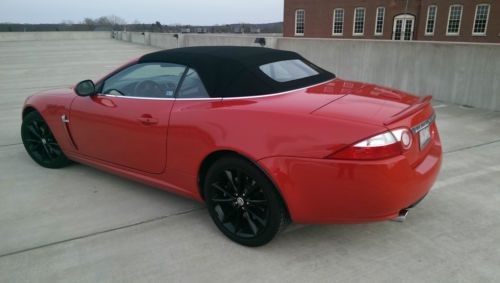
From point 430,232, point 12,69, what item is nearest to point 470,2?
point 12,69

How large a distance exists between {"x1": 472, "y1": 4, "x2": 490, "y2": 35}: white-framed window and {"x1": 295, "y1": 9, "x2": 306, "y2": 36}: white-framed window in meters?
18.2

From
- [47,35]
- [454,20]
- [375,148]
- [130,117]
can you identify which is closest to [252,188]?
[375,148]

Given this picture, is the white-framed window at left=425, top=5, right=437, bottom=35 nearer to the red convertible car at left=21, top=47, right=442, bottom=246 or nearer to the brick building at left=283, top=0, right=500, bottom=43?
the brick building at left=283, top=0, right=500, bottom=43

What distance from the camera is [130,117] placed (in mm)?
3510

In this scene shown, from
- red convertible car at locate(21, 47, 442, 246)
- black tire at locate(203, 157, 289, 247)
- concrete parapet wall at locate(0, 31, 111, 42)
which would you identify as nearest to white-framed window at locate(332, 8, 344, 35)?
concrete parapet wall at locate(0, 31, 111, 42)

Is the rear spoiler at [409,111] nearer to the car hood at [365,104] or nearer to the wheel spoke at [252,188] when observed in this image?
the car hood at [365,104]

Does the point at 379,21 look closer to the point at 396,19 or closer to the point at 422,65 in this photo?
the point at 396,19

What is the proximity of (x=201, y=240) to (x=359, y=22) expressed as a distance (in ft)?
137

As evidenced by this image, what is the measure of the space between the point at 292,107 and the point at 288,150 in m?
0.35

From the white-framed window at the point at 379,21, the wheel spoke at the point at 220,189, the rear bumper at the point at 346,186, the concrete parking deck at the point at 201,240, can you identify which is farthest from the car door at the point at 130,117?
the white-framed window at the point at 379,21

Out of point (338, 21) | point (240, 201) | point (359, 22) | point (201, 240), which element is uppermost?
point (338, 21)

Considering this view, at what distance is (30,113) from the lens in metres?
4.72

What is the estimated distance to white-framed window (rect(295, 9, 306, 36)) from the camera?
45.6m

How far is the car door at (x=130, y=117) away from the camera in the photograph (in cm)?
336
